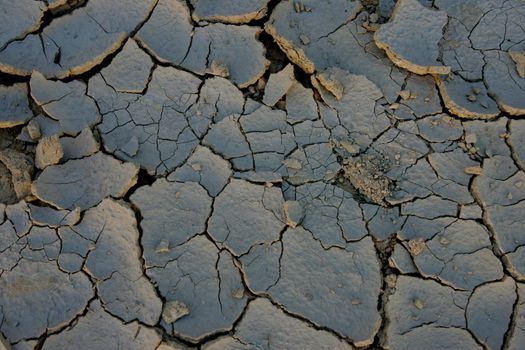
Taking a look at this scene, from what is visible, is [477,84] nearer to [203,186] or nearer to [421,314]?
[421,314]

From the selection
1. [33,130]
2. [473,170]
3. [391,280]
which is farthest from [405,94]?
[33,130]

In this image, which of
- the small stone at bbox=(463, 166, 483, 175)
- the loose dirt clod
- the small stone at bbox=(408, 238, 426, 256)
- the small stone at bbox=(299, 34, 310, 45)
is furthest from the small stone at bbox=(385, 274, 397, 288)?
the small stone at bbox=(299, 34, 310, 45)

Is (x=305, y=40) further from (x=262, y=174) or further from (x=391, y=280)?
(x=391, y=280)

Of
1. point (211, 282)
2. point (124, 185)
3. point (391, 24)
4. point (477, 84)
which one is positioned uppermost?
point (391, 24)

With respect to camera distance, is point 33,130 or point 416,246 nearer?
point 416,246

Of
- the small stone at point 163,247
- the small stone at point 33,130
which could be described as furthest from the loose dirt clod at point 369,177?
the small stone at point 33,130

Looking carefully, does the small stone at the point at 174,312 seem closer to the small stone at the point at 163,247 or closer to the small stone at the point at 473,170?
the small stone at the point at 163,247

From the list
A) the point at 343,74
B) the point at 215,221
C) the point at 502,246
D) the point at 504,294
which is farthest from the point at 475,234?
the point at 215,221

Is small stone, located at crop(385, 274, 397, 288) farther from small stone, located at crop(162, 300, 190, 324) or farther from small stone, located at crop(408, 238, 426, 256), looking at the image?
small stone, located at crop(162, 300, 190, 324)
